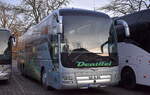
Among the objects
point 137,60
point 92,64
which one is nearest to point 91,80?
point 92,64

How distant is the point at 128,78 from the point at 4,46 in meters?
6.12

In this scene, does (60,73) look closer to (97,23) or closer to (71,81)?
(71,81)

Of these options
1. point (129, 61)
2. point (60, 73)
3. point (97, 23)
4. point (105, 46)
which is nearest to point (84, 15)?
point (97, 23)

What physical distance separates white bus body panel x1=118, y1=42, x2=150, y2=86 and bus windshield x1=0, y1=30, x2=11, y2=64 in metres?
5.44

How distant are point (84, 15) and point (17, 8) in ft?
88.9

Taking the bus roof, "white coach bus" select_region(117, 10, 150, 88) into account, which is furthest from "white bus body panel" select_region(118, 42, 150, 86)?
the bus roof

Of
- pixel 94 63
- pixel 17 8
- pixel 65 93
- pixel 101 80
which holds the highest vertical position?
pixel 17 8

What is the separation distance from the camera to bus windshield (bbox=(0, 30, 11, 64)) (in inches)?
457

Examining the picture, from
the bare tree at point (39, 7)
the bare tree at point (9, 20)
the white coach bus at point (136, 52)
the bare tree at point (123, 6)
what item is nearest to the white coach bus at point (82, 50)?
the white coach bus at point (136, 52)

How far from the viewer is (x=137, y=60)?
9.98 meters

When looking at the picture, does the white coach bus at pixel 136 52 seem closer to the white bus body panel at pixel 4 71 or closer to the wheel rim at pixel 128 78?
the wheel rim at pixel 128 78

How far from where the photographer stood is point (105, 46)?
28.9ft

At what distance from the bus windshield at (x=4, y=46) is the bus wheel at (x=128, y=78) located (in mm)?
5597

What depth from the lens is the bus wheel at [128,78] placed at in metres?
10.4
